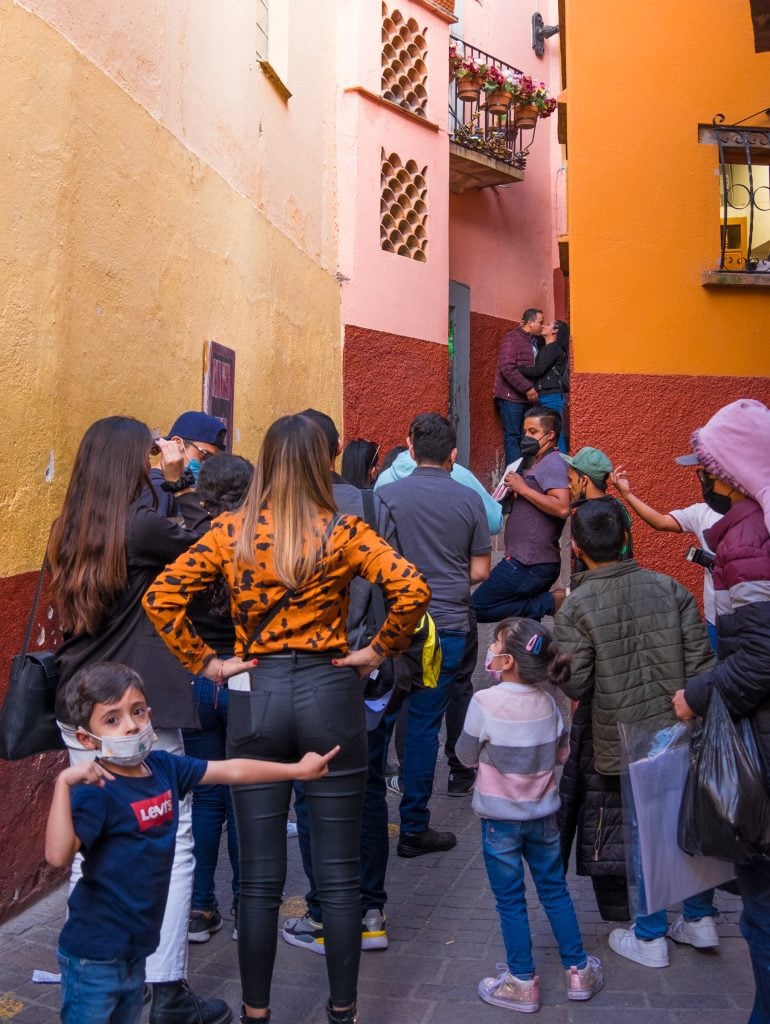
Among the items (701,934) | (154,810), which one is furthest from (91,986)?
(701,934)

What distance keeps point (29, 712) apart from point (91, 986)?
1.12 meters

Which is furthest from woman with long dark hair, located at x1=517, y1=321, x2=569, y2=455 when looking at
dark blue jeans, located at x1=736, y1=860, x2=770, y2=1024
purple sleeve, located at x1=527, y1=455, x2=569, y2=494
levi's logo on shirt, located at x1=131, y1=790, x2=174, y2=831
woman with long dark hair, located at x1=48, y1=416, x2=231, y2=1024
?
levi's logo on shirt, located at x1=131, y1=790, x2=174, y2=831

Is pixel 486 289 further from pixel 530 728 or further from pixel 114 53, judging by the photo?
pixel 530 728

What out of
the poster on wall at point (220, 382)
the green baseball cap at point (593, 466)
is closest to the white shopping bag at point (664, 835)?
the green baseball cap at point (593, 466)

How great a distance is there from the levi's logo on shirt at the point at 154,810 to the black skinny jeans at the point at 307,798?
500 millimetres

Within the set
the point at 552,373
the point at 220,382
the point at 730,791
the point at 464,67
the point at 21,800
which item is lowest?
the point at 21,800

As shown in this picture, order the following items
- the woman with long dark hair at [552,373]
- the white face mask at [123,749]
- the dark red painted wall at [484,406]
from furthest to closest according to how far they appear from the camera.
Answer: the dark red painted wall at [484,406]
the woman with long dark hair at [552,373]
the white face mask at [123,749]

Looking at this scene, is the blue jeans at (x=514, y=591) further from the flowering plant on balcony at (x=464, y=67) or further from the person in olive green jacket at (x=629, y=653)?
the flowering plant on balcony at (x=464, y=67)

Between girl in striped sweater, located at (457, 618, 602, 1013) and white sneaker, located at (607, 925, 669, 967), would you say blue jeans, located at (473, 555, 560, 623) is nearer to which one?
white sneaker, located at (607, 925, 669, 967)

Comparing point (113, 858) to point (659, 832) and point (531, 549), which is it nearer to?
point (659, 832)

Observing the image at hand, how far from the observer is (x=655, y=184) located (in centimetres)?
844

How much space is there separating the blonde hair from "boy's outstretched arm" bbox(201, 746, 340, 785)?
1.74ft

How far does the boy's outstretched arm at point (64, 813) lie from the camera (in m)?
2.76

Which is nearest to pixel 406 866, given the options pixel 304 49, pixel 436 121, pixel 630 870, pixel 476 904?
pixel 476 904
